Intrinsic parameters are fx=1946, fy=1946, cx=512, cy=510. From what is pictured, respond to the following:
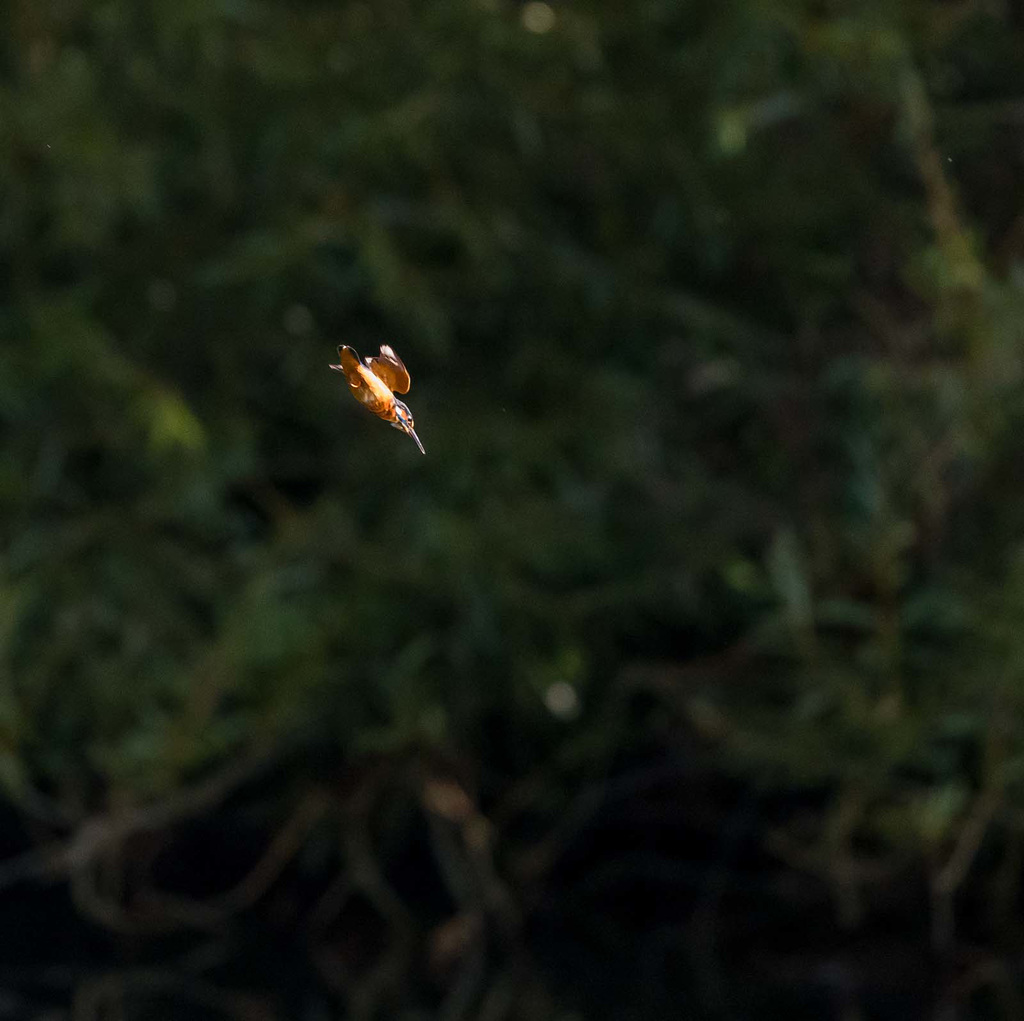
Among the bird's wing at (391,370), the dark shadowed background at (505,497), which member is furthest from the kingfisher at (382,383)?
the dark shadowed background at (505,497)

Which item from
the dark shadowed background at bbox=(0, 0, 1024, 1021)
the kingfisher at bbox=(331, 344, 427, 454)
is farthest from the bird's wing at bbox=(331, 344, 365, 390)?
the dark shadowed background at bbox=(0, 0, 1024, 1021)

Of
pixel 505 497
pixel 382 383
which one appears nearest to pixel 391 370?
pixel 382 383

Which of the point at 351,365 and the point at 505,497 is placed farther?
the point at 505,497

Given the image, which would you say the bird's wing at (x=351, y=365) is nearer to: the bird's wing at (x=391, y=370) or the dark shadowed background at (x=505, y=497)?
the bird's wing at (x=391, y=370)

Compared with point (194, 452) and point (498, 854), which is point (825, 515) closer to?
point (498, 854)

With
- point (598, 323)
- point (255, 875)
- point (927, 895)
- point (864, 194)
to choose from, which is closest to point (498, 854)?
point (255, 875)

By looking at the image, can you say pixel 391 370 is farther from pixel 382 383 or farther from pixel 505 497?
pixel 505 497

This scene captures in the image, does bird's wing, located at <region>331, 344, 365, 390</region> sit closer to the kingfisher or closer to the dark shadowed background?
the kingfisher
